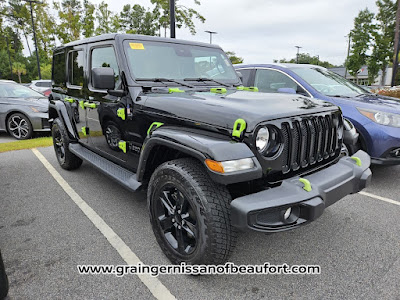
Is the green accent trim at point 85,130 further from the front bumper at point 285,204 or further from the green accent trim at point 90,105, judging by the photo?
the front bumper at point 285,204

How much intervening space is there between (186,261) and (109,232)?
1083mm

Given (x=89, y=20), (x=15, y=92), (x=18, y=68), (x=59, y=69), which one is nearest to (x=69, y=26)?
(x=89, y=20)

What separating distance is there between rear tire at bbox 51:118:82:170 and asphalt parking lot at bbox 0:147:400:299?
2.35 ft

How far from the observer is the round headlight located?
6.73 feet

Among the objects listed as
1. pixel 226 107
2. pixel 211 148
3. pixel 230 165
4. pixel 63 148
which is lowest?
pixel 63 148

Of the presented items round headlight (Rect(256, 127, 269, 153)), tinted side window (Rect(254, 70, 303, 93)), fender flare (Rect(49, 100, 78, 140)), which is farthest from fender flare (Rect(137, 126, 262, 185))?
tinted side window (Rect(254, 70, 303, 93))

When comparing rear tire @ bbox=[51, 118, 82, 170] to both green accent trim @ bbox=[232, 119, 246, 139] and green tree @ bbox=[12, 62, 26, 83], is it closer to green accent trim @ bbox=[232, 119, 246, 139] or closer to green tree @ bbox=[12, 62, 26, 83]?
green accent trim @ bbox=[232, 119, 246, 139]

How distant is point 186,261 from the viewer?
2232mm

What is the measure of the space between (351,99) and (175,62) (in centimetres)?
286

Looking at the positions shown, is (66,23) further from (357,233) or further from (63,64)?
(357,233)

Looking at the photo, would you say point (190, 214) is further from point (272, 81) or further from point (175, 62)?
point (272, 81)

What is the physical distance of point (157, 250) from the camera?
8.63 ft

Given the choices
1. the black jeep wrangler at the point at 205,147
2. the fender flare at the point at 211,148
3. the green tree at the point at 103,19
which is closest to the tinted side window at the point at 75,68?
the black jeep wrangler at the point at 205,147

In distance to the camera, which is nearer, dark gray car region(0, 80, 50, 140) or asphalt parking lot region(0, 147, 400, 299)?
asphalt parking lot region(0, 147, 400, 299)
